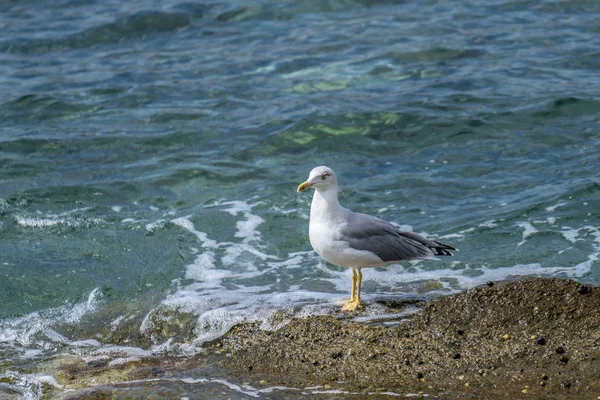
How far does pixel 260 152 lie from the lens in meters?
12.5

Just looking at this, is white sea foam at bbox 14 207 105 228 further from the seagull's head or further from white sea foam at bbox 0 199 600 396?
the seagull's head

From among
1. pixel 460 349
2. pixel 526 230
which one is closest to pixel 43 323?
pixel 460 349

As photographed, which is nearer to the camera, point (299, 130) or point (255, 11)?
point (299, 130)

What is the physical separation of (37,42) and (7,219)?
7.89 m

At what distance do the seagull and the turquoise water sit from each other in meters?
0.37

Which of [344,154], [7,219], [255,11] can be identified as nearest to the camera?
[7,219]

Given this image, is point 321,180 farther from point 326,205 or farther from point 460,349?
point 460,349

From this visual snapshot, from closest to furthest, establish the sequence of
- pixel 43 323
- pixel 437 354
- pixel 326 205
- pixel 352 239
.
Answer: pixel 437 354 < pixel 352 239 < pixel 326 205 < pixel 43 323

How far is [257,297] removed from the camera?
7910mm

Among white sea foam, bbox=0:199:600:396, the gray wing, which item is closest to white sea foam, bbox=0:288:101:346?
white sea foam, bbox=0:199:600:396

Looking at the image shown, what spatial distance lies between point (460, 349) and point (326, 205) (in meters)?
1.82

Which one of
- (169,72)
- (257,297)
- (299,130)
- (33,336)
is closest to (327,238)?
(257,297)

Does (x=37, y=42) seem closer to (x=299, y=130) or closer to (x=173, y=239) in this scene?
(x=299, y=130)

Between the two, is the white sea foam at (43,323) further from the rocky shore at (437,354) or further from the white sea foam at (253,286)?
the rocky shore at (437,354)
